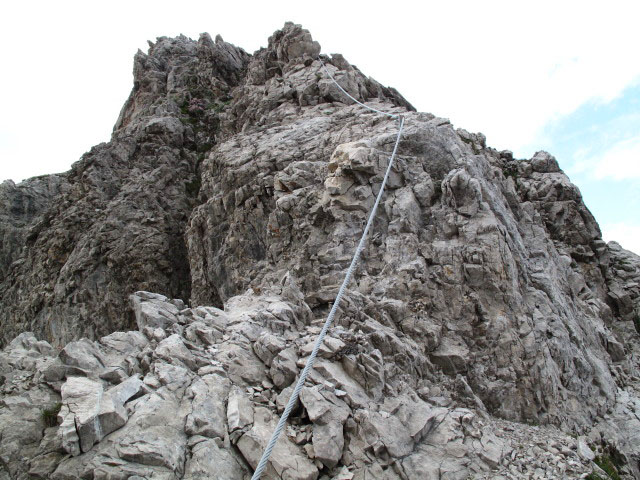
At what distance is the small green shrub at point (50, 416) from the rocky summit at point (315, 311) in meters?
0.04

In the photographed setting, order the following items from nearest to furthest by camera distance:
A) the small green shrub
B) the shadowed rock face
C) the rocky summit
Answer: the small green shrub, the rocky summit, the shadowed rock face

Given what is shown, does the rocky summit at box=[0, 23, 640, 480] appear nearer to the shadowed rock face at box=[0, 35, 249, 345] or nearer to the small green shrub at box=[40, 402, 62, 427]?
the small green shrub at box=[40, 402, 62, 427]

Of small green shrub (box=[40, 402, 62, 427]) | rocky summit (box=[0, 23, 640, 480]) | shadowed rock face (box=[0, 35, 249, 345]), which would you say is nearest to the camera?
small green shrub (box=[40, 402, 62, 427])

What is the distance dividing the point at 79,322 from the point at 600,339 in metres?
31.1

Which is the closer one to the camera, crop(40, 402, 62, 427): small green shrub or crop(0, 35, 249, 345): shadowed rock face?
crop(40, 402, 62, 427): small green shrub

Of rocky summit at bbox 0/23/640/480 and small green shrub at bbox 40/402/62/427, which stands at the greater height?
rocky summit at bbox 0/23/640/480

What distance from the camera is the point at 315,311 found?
14.3 metres

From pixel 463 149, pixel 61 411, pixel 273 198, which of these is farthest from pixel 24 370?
pixel 463 149

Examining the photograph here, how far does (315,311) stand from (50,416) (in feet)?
27.6

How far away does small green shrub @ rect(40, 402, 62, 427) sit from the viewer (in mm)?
7434

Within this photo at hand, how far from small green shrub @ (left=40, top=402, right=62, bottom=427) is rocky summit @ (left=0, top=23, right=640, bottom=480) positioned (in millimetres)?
35

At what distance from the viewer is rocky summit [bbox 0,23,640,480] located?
26.3ft

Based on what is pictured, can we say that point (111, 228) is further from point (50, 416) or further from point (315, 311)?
point (50, 416)

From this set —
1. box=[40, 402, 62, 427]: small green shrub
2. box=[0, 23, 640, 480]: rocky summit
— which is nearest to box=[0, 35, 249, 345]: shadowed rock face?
box=[0, 23, 640, 480]: rocky summit
